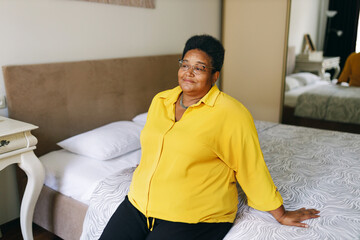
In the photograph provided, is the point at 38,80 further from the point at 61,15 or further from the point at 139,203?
the point at 139,203

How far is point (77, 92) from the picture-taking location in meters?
2.34

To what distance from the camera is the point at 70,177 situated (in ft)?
6.13

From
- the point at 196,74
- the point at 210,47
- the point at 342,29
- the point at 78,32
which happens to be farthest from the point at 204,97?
the point at 342,29

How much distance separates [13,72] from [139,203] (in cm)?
125

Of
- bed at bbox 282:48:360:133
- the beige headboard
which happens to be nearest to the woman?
the beige headboard

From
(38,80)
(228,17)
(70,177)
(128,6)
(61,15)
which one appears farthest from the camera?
(228,17)

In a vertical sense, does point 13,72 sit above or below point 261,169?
above

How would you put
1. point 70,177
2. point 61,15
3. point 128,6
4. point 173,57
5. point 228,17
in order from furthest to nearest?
point 228,17, point 173,57, point 128,6, point 61,15, point 70,177

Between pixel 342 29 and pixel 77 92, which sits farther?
pixel 342 29

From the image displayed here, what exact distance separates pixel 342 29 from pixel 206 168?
9.11 feet

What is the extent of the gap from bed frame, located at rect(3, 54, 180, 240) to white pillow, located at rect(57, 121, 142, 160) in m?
0.20

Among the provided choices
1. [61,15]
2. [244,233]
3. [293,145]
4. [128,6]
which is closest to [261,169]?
[244,233]

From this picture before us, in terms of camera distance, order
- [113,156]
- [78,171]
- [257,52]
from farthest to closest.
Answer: [257,52]
[113,156]
[78,171]

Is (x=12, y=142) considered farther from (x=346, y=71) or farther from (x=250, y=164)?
(x=346, y=71)
